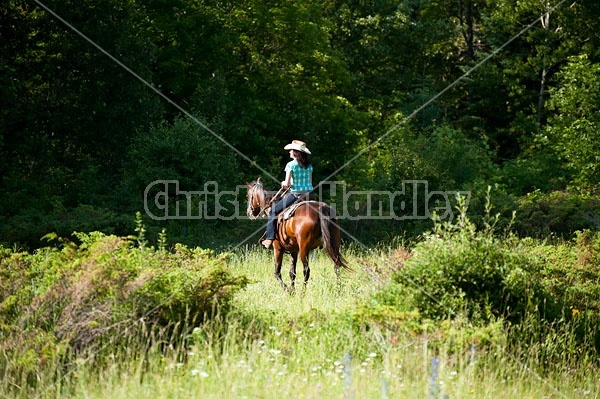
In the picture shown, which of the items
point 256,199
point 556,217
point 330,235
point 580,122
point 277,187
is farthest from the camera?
point 580,122

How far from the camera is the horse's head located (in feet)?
50.4

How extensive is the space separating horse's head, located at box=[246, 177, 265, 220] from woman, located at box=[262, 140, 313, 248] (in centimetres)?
94

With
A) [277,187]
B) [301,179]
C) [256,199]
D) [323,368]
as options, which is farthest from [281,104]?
[323,368]

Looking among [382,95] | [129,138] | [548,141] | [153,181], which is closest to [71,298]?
[153,181]

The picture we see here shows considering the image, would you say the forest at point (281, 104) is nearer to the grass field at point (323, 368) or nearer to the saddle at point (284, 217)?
the saddle at point (284, 217)

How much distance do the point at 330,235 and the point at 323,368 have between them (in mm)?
5782

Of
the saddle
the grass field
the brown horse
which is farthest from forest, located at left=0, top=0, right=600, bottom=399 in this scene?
the saddle

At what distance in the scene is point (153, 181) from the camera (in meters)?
22.9

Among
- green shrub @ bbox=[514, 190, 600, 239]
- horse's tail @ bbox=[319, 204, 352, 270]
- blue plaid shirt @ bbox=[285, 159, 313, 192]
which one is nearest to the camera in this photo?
horse's tail @ bbox=[319, 204, 352, 270]

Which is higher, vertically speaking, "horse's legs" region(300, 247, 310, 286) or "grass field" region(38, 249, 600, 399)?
"horse's legs" region(300, 247, 310, 286)

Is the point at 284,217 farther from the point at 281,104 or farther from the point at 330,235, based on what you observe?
the point at 281,104

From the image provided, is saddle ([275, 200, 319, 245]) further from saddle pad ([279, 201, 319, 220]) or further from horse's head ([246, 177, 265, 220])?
horse's head ([246, 177, 265, 220])

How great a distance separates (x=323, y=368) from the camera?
786 cm

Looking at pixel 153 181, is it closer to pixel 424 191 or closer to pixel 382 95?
pixel 424 191
